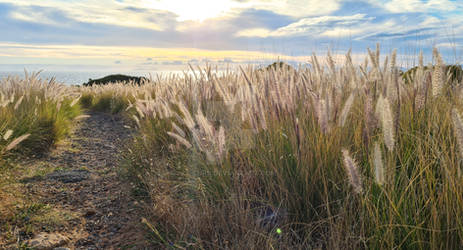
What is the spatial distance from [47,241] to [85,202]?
0.93 meters

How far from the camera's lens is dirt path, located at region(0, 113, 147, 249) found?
7.86ft

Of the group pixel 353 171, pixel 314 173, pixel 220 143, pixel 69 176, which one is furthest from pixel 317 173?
pixel 69 176

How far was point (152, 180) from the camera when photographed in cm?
286

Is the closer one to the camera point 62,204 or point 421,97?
point 421,97

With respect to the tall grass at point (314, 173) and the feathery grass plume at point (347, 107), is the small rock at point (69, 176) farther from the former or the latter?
the feathery grass plume at point (347, 107)

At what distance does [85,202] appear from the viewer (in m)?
3.21

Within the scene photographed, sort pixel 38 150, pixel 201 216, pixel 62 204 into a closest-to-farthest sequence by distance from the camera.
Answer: pixel 201 216, pixel 62 204, pixel 38 150

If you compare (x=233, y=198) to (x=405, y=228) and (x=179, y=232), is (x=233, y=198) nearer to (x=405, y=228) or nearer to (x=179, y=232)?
(x=179, y=232)

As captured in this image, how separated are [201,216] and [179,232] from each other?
15 centimetres

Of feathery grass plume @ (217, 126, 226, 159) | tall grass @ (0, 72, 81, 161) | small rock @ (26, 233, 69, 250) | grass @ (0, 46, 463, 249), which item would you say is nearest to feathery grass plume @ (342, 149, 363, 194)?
grass @ (0, 46, 463, 249)

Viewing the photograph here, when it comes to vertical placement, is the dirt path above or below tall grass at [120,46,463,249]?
below

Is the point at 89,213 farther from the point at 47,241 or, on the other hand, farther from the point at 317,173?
the point at 317,173

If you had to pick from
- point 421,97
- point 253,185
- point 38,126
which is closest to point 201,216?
point 253,185

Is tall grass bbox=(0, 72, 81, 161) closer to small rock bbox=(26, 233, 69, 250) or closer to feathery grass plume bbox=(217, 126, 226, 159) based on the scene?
small rock bbox=(26, 233, 69, 250)
